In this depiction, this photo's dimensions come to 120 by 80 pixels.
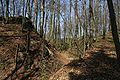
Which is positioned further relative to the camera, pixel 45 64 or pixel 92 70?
pixel 45 64

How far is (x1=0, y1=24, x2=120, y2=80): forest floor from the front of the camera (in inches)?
571

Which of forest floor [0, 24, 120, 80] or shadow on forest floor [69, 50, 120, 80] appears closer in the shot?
shadow on forest floor [69, 50, 120, 80]

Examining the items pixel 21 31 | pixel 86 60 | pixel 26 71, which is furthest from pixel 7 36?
pixel 86 60

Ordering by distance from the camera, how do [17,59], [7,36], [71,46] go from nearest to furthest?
[17,59] < [7,36] < [71,46]

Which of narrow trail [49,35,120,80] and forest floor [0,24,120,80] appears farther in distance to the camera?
forest floor [0,24,120,80]

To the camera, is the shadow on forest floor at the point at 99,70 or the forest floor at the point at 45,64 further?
the forest floor at the point at 45,64

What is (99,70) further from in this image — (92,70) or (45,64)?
(45,64)

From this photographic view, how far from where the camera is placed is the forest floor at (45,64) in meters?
14.5

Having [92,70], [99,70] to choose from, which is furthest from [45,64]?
[99,70]

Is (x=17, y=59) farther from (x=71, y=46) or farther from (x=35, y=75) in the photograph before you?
(x=71, y=46)

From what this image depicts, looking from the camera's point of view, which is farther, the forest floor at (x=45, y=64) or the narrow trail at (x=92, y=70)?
the forest floor at (x=45, y=64)

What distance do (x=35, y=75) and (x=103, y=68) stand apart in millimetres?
4955

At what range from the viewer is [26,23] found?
25906mm

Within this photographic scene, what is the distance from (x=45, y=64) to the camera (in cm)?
1875
